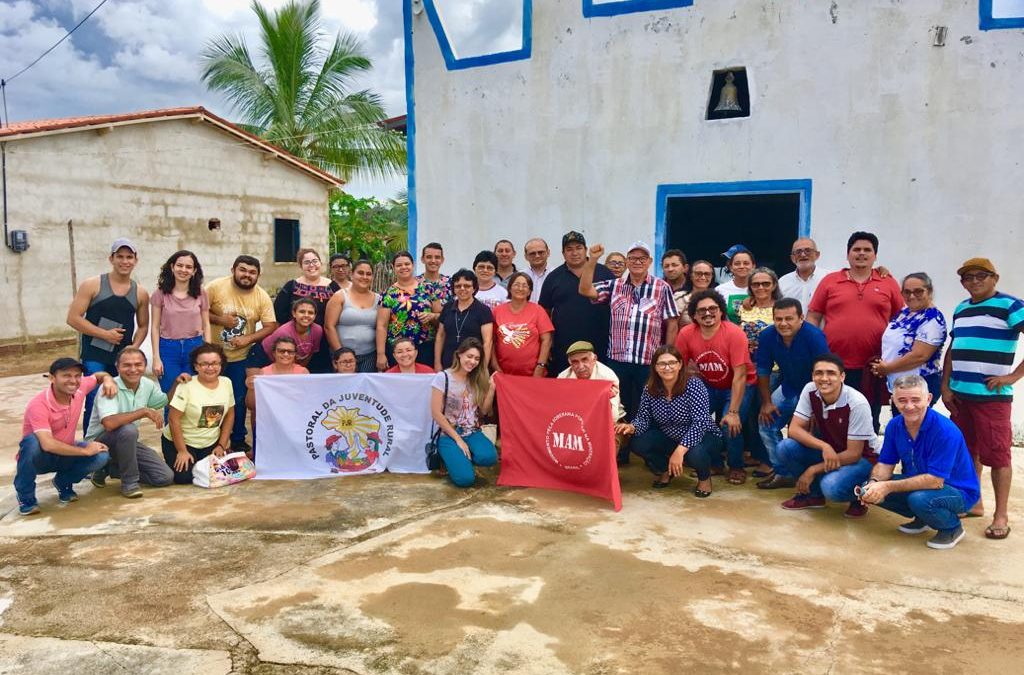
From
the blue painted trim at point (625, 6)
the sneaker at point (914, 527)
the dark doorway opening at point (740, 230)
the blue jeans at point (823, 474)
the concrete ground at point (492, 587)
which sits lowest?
the concrete ground at point (492, 587)

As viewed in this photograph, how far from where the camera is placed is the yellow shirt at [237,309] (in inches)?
220

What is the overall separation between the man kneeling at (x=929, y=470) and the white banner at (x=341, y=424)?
298cm

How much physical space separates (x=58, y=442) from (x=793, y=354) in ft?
14.5

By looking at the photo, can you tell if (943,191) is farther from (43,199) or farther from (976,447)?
(43,199)

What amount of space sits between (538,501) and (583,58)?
4244 millimetres

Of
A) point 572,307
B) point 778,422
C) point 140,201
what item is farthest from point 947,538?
point 140,201

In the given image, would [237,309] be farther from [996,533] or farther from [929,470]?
[996,533]

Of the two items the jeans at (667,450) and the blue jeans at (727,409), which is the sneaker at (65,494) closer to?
the jeans at (667,450)

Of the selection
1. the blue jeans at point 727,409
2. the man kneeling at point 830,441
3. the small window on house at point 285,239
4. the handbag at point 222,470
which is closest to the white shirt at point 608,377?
the blue jeans at point 727,409

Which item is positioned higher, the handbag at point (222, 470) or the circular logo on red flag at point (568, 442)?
the circular logo on red flag at point (568, 442)

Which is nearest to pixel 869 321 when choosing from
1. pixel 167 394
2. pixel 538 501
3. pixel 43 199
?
pixel 538 501

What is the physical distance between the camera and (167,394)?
205 inches

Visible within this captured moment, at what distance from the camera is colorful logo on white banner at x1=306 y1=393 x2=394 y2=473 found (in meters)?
5.46

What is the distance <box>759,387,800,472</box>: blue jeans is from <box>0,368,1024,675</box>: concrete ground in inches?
13.6
